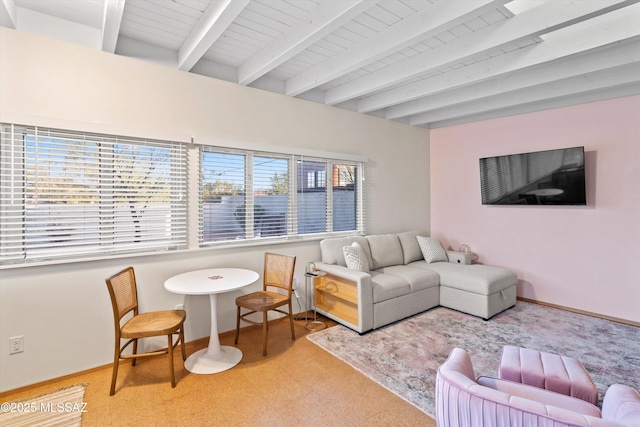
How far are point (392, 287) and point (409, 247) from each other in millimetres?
1216

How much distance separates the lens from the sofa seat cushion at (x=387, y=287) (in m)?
3.35

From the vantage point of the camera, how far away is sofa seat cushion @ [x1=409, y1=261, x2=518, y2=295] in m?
3.62

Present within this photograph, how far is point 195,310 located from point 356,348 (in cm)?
163

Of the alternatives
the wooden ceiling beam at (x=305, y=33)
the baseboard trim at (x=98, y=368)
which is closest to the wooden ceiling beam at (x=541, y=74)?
the wooden ceiling beam at (x=305, y=33)

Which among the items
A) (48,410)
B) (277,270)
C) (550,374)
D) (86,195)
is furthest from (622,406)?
(86,195)

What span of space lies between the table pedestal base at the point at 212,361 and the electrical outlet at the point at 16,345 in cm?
117

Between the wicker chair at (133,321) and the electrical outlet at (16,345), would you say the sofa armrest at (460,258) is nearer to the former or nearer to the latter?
the wicker chair at (133,321)

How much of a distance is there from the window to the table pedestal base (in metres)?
1.06

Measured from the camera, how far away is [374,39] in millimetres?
2633

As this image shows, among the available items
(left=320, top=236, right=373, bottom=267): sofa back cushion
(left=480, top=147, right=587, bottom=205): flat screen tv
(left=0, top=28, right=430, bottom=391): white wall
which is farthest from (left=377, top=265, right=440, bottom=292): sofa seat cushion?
(left=480, top=147, right=587, bottom=205): flat screen tv

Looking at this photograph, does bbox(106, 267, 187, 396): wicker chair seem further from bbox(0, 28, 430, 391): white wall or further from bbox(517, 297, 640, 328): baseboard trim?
bbox(517, 297, 640, 328): baseboard trim

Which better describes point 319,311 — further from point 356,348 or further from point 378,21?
point 378,21

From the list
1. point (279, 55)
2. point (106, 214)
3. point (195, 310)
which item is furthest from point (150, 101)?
point (195, 310)

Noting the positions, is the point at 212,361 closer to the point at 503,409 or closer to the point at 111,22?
the point at 503,409
